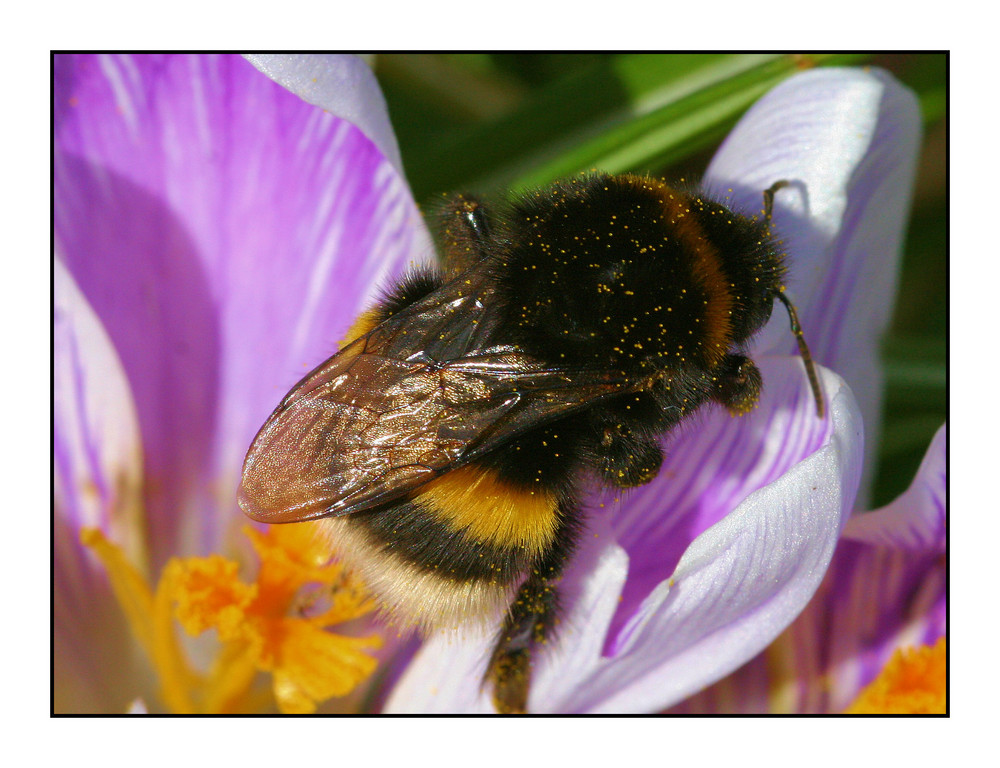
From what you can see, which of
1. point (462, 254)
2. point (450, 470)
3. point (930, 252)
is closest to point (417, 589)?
point (450, 470)

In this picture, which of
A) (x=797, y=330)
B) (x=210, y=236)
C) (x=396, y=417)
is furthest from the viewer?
(x=210, y=236)

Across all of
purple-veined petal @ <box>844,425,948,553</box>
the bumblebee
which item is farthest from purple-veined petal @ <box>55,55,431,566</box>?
purple-veined petal @ <box>844,425,948,553</box>

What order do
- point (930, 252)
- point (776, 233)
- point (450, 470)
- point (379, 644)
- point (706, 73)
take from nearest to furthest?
1. point (450, 470)
2. point (776, 233)
3. point (379, 644)
4. point (706, 73)
5. point (930, 252)

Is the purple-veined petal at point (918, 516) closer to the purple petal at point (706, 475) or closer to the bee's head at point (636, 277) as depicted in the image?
the purple petal at point (706, 475)

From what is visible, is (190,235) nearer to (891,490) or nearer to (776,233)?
(776,233)

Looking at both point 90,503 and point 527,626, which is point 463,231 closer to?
point 527,626

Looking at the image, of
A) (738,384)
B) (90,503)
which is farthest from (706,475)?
(90,503)

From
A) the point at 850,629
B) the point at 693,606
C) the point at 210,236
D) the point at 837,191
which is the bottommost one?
the point at 850,629
